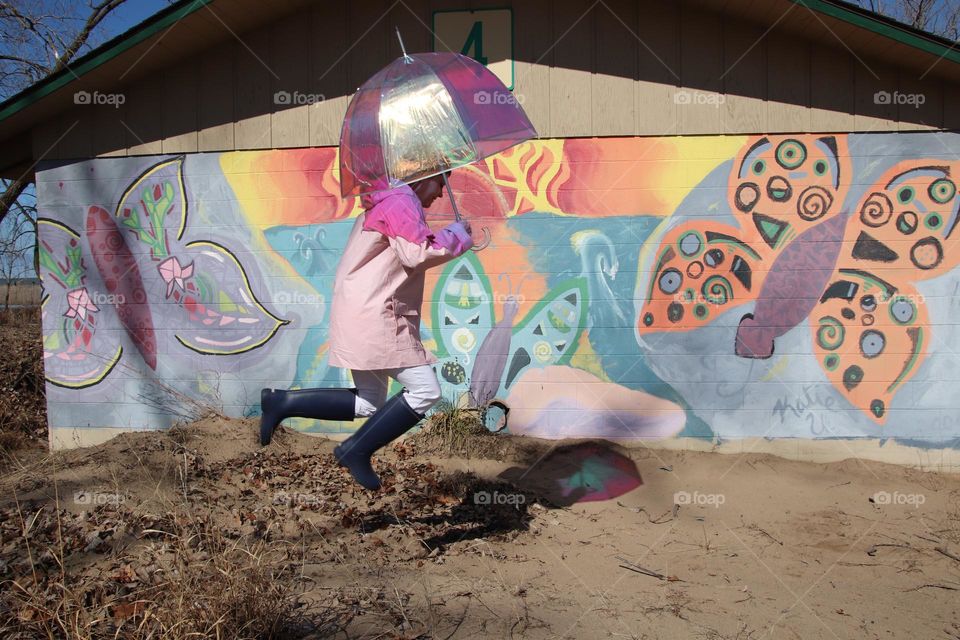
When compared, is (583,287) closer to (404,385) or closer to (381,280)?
(404,385)

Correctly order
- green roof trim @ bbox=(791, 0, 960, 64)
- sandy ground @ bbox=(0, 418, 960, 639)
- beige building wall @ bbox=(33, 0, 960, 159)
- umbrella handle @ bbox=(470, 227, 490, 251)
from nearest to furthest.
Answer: sandy ground @ bbox=(0, 418, 960, 639) < green roof trim @ bbox=(791, 0, 960, 64) < beige building wall @ bbox=(33, 0, 960, 159) < umbrella handle @ bbox=(470, 227, 490, 251)

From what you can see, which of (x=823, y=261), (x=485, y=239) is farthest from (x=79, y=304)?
(x=823, y=261)

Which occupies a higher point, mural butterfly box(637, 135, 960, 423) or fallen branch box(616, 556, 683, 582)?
mural butterfly box(637, 135, 960, 423)

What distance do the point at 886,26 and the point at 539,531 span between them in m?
4.61

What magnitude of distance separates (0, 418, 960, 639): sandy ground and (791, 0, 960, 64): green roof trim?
3416mm

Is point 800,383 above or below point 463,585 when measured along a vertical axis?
above

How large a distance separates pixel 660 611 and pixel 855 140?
4.82 metres

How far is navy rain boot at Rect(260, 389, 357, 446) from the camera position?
13.1 ft

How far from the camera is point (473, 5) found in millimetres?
6648

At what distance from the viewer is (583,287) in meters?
6.66

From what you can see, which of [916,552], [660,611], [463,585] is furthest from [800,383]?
[463,585]

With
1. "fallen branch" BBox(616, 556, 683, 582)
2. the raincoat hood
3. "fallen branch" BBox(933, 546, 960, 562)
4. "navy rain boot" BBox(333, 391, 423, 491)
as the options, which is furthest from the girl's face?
"fallen branch" BBox(933, 546, 960, 562)

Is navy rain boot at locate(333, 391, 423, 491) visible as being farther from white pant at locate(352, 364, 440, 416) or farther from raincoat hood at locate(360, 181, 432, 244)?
raincoat hood at locate(360, 181, 432, 244)

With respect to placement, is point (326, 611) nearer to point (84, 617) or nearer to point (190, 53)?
point (84, 617)
